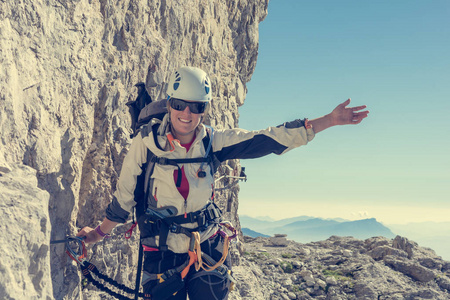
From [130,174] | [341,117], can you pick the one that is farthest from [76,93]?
[341,117]

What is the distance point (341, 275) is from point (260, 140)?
29.1 ft

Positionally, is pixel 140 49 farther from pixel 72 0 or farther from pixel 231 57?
pixel 231 57

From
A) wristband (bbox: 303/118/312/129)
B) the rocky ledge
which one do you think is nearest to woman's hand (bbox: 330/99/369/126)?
wristband (bbox: 303/118/312/129)

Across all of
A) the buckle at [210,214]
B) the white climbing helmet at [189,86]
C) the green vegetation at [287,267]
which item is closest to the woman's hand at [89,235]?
the buckle at [210,214]

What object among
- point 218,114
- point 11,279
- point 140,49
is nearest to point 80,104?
point 140,49

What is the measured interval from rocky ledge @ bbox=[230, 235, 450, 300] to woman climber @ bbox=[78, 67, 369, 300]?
4.70 m

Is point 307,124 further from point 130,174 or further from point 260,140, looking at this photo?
point 130,174

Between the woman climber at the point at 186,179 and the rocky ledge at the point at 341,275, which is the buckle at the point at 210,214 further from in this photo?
the rocky ledge at the point at 341,275

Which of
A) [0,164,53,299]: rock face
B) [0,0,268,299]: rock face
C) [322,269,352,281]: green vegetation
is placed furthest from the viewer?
[322,269,352,281]: green vegetation

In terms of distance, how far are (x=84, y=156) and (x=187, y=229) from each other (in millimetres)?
1760

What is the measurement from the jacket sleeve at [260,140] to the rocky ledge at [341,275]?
16.6 feet

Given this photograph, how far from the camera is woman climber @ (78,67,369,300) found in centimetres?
437

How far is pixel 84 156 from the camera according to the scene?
5371 millimetres

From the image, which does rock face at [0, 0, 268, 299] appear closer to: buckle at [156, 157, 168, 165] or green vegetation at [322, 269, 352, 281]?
buckle at [156, 157, 168, 165]
